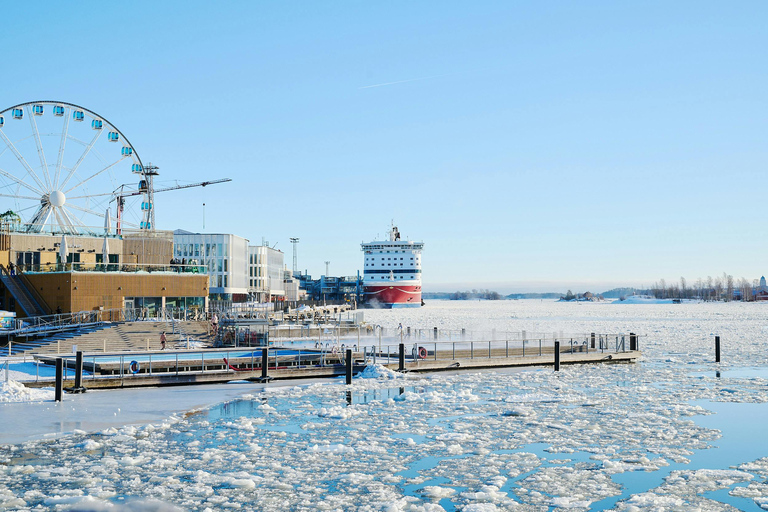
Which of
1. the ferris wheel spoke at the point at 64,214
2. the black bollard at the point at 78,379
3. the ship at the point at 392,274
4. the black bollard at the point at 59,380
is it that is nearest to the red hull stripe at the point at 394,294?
the ship at the point at 392,274

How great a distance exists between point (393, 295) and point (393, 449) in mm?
128657

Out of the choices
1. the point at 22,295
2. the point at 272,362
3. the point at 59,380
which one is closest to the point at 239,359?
the point at 272,362

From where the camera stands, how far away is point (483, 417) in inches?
686

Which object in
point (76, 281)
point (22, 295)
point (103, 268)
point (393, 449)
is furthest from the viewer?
point (103, 268)

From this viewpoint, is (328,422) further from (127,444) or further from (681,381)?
(681,381)

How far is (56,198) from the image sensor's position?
49.0 metres

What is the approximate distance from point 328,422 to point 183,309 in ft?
94.3

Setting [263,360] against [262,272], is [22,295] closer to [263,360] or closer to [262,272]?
[263,360]

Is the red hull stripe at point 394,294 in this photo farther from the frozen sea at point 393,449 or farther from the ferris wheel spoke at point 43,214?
the frozen sea at point 393,449

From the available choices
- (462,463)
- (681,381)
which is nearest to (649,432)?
(462,463)

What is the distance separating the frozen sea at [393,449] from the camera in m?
10.4

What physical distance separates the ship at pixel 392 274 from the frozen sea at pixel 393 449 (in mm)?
119199

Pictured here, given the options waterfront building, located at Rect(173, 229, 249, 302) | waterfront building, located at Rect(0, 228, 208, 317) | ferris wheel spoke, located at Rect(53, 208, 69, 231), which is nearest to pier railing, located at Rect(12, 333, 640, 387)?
waterfront building, located at Rect(0, 228, 208, 317)

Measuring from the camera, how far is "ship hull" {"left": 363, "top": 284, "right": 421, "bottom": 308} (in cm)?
14225
